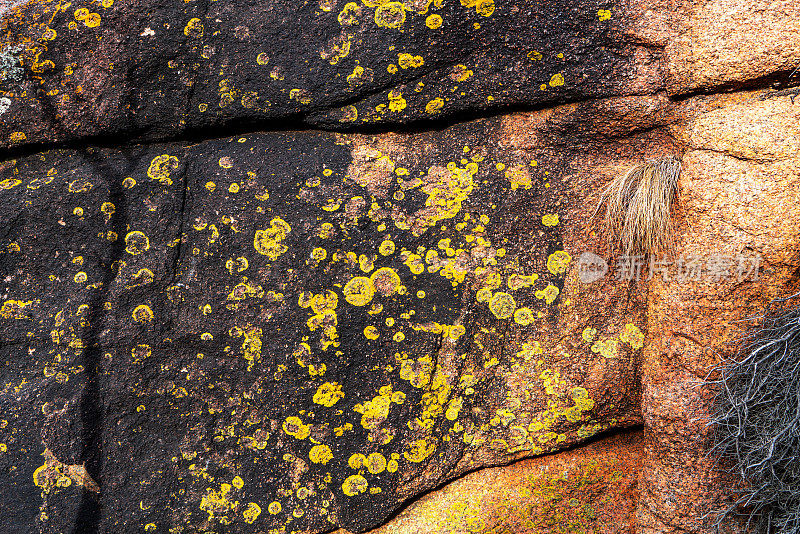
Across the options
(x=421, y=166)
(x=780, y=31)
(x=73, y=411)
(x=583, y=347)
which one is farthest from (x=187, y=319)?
(x=780, y=31)

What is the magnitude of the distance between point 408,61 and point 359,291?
121 centimetres

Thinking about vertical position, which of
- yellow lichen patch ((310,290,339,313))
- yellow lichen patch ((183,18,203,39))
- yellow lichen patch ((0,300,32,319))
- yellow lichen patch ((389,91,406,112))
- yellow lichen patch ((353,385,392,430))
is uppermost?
yellow lichen patch ((183,18,203,39))

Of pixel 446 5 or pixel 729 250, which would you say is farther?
pixel 446 5

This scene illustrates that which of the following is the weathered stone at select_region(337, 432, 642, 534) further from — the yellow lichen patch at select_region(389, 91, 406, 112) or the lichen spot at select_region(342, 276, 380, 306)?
the yellow lichen patch at select_region(389, 91, 406, 112)

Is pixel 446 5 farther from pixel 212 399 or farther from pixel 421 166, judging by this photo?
pixel 212 399

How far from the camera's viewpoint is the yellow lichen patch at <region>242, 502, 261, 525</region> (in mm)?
2451

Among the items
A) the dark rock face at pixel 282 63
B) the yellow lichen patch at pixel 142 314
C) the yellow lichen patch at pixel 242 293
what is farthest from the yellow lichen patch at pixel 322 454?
the dark rock face at pixel 282 63

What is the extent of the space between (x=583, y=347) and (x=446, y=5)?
6.19ft

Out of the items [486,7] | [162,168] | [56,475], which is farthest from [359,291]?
[56,475]

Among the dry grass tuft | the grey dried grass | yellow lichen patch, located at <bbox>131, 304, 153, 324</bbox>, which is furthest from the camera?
yellow lichen patch, located at <bbox>131, 304, 153, 324</bbox>

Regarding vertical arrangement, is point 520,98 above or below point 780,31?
below

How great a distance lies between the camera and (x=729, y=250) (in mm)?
2227

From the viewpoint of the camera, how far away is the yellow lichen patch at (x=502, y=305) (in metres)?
Answer: 2.53

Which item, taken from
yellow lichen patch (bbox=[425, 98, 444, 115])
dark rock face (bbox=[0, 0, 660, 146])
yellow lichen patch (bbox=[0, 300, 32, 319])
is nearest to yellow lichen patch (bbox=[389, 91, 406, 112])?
dark rock face (bbox=[0, 0, 660, 146])
